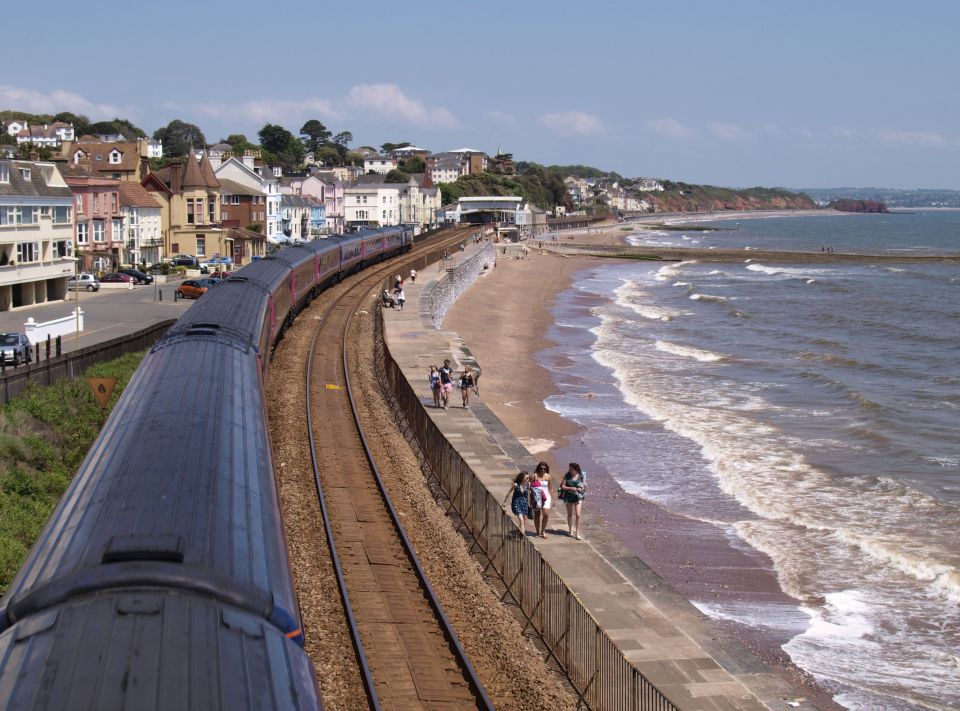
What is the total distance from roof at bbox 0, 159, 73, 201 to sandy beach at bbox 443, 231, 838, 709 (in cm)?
1871

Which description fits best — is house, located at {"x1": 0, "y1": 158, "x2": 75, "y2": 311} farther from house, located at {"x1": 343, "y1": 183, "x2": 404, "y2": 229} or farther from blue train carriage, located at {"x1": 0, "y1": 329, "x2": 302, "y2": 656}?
house, located at {"x1": 343, "y1": 183, "x2": 404, "y2": 229}

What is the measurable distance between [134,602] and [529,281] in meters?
71.5

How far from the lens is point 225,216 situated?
81.8 m

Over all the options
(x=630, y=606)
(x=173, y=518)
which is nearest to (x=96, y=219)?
(x=630, y=606)

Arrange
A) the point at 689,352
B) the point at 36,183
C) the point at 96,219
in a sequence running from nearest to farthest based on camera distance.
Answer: the point at 689,352 < the point at 36,183 < the point at 96,219

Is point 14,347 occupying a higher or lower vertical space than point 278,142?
lower

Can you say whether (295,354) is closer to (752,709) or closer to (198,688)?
(752,709)

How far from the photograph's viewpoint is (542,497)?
16.0 m

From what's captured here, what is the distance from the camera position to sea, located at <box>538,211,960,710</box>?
1598cm

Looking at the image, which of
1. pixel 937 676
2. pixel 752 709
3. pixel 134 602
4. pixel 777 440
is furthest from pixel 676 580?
pixel 134 602

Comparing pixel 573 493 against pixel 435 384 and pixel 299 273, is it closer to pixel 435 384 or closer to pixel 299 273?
pixel 435 384

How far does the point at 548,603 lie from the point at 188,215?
66157mm

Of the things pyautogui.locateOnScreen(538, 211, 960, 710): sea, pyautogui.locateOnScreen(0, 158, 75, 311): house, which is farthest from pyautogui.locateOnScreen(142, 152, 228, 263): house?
pyautogui.locateOnScreen(538, 211, 960, 710): sea

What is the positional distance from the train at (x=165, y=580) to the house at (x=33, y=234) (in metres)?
34.6
